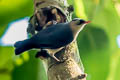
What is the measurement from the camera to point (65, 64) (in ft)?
3.88

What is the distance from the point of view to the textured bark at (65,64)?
1142mm

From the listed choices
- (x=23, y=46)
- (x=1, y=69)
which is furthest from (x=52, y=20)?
(x=1, y=69)

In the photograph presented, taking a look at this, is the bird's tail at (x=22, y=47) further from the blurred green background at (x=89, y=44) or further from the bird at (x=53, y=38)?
the blurred green background at (x=89, y=44)

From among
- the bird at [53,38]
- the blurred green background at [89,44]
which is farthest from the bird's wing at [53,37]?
the blurred green background at [89,44]

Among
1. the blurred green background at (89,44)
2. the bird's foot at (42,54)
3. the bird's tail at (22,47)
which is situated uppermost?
the bird's tail at (22,47)

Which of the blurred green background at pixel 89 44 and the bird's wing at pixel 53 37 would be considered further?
the blurred green background at pixel 89 44

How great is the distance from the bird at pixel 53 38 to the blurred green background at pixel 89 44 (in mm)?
474

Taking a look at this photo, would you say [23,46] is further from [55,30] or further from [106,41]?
A: [106,41]

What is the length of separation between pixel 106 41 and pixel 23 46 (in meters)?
0.77

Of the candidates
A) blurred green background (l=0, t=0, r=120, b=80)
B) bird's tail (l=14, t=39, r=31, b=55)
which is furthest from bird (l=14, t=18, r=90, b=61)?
blurred green background (l=0, t=0, r=120, b=80)

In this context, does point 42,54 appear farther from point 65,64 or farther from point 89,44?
point 89,44

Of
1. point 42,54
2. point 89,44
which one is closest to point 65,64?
point 42,54

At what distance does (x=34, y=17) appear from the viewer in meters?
1.25

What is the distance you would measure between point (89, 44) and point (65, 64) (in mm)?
609
